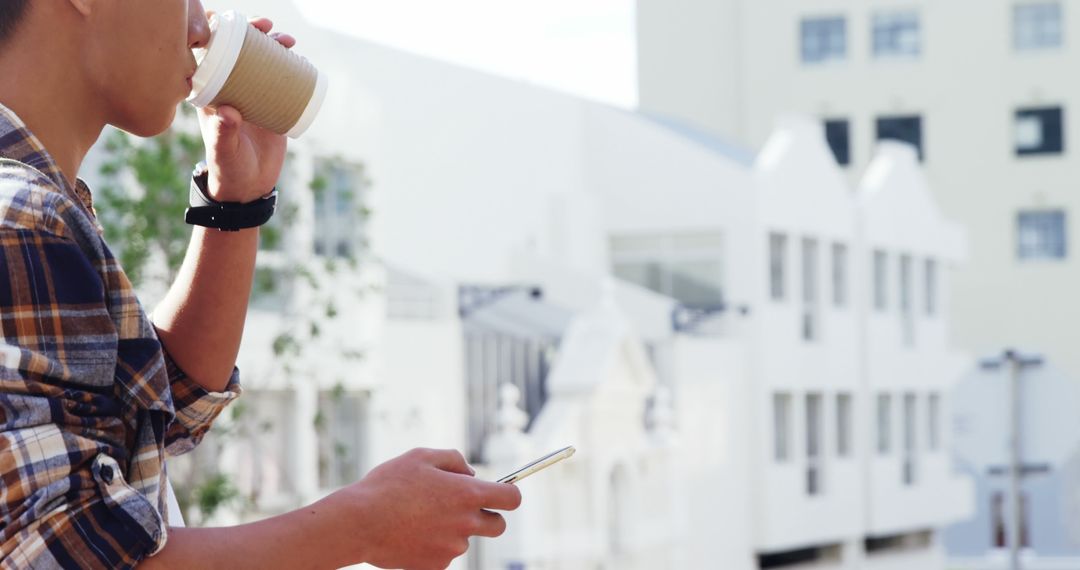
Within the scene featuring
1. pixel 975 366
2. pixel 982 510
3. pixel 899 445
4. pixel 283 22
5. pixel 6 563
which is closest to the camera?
pixel 6 563

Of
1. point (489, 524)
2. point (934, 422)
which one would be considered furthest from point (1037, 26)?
point (489, 524)

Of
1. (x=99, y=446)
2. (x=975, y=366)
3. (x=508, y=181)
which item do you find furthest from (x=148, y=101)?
(x=508, y=181)

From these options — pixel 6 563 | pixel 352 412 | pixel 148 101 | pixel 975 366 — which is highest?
pixel 148 101

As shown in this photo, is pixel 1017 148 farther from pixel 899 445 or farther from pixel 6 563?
pixel 6 563

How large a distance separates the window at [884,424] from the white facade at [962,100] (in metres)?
9.85

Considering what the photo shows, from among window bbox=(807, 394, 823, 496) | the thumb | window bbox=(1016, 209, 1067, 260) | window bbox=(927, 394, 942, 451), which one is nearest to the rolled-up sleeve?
the thumb

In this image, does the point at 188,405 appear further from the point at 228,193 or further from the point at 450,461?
the point at 450,461

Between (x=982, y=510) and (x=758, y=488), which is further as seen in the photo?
(x=982, y=510)

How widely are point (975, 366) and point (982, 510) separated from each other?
32.9 m

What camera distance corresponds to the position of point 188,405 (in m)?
2.17

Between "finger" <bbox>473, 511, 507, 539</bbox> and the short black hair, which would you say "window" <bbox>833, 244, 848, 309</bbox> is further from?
the short black hair

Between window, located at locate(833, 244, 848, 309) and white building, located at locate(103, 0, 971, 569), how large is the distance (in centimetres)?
4

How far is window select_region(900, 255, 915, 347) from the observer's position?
39594 mm

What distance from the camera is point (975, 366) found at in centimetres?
1501
